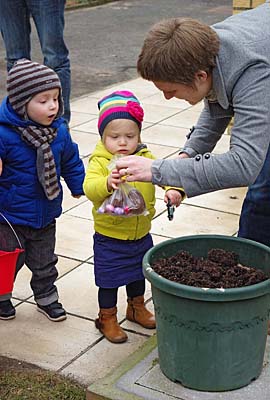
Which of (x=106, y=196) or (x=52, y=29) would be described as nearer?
(x=106, y=196)

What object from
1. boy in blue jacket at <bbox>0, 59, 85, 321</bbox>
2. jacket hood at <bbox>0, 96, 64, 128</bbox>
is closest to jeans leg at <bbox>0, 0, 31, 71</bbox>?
boy in blue jacket at <bbox>0, 59, 85, 321</bbox>

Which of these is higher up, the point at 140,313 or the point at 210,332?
the point at 210,332

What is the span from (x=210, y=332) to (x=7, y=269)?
0.92 meters

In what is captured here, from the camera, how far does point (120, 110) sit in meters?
3.27

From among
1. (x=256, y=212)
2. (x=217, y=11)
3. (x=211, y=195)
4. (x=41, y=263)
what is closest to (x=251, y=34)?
(x=256, y=212)

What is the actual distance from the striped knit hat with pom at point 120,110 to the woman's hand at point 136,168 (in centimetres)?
46

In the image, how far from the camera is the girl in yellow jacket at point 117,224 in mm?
3275

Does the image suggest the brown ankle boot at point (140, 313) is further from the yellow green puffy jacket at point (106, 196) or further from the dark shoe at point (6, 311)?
the dark shoe at point (6, 311)

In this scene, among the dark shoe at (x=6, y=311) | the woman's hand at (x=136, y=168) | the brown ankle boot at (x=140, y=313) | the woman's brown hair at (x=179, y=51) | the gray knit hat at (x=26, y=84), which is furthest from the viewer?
the dark shoe at (x=6, y=311)

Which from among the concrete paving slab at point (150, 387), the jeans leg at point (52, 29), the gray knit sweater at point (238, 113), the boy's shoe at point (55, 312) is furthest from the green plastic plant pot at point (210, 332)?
the jeans leg at point (52, 29)

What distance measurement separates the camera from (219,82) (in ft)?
8.96

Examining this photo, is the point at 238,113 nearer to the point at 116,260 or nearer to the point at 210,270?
the point at 210,270

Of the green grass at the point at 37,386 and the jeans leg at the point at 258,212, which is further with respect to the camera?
the jeans leg at the point at 258,212

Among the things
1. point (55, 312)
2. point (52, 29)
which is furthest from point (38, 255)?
point (52, 29)
